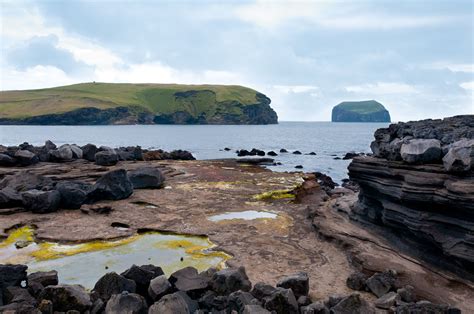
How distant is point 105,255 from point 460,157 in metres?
17.6

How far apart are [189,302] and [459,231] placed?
11.4 m

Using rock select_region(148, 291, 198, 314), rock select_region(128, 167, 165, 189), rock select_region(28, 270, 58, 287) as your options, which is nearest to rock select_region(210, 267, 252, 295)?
rock select_region(148, 291, 198, 314)

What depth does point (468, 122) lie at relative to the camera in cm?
2264

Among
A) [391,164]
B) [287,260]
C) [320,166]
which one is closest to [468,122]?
[391,164]

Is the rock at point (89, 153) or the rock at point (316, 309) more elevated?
the rock at point (89, 153)

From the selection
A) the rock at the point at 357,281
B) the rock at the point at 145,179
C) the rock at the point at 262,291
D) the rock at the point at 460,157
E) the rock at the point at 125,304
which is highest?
the rock at the point at 460,157

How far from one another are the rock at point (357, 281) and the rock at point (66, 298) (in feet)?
34.1

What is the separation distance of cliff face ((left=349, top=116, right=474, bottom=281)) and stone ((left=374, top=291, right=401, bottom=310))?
345 centimetres

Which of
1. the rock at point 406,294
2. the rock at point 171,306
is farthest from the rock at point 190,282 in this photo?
the rock at point 406,294

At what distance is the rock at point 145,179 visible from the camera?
127 feet

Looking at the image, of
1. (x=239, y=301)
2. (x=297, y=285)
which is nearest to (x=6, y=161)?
(x=239, y=301)

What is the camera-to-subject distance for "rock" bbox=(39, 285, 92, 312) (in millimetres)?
13695

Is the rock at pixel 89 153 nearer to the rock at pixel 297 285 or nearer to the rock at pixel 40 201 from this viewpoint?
the rock at pixel 40 201

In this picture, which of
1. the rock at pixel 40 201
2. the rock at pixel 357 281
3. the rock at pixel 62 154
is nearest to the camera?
the rock at pixel 357 281
